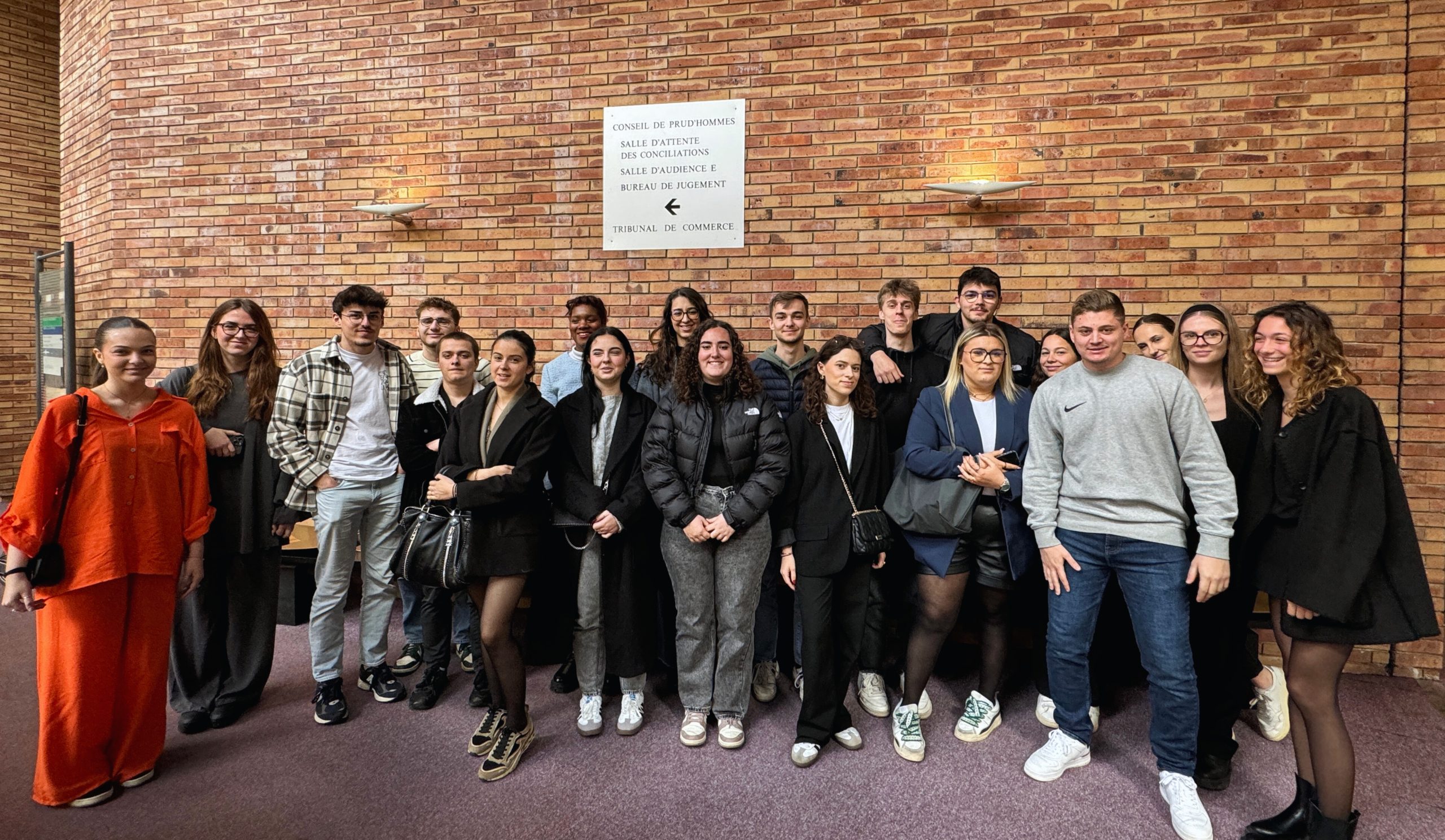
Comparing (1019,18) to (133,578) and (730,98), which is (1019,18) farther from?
(133,578)

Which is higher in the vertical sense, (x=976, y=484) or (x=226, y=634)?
(x=976, y=484)

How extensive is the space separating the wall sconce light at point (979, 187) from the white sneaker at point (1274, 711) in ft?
9.93

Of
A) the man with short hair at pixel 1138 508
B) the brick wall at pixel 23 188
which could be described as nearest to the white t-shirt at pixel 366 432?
the man with short hair at pixel 1138 508

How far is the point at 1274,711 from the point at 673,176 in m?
4.62

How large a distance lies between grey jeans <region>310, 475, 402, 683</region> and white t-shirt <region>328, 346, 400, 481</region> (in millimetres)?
61

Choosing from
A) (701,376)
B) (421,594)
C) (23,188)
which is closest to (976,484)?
(701,376)

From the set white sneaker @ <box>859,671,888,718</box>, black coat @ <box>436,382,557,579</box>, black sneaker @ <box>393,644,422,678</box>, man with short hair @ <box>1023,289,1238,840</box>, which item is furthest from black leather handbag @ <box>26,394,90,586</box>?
man with short hair @ <box>1023,289,1238,840</box>

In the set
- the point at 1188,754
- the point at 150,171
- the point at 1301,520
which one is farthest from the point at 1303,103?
the point at 150,171

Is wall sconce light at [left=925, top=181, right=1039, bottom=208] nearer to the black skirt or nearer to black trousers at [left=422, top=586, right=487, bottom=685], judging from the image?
the black skirt

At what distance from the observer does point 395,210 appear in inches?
188

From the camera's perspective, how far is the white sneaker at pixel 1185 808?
7.69 feet

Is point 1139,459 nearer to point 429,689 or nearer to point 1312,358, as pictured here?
point 1312,358

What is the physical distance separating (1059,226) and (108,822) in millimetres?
5588

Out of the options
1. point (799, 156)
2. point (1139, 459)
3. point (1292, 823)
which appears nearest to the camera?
point (1292, 823)
